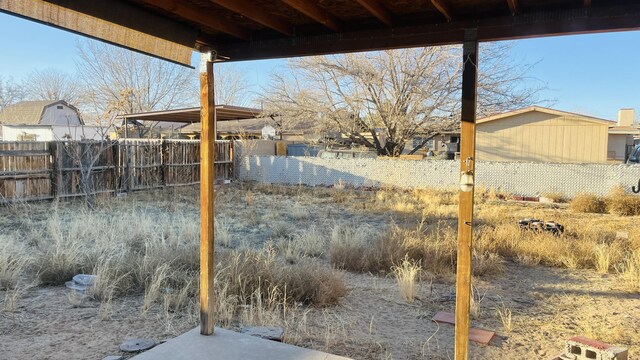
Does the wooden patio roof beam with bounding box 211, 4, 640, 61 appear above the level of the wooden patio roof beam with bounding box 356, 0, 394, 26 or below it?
below

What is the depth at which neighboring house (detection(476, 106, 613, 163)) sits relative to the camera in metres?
16.7

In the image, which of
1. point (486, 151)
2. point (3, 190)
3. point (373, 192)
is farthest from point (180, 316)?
point (486, 151)

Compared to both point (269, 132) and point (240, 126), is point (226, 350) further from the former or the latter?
point (240, 126)

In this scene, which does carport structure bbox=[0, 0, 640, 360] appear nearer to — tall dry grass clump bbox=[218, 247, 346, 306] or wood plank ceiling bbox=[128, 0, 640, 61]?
wood plank ceiling bbox=[128, 0, 640, 61]

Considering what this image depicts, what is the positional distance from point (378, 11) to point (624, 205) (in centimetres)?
1146

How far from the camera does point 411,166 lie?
1594 centimetres

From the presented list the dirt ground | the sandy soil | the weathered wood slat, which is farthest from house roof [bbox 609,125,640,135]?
the weathered wood slat

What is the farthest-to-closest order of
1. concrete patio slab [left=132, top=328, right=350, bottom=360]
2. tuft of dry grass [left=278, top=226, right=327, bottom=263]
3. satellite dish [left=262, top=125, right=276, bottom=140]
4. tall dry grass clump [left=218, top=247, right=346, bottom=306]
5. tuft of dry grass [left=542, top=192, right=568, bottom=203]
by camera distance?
satellite dish [left=262, top=125, right=276, bottom=140]
tuft of dry grass [left=542, top=192, right=568, bottom=203]
tuft of dry grass [left=278, top=226, right=327, bottom=263]
tall dry grass clump [left=218, top=247, right=346, bottom=306]
concrete patio slab [left=132, top=328, right=350, bottom=360]

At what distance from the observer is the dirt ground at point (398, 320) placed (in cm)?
379

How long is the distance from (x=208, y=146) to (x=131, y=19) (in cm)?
100

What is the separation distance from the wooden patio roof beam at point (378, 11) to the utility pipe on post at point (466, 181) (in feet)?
1.70

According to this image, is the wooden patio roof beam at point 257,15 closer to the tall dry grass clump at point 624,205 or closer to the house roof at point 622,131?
the tall dry grass clump at point 624,205

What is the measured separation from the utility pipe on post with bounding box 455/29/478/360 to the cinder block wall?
12812mm

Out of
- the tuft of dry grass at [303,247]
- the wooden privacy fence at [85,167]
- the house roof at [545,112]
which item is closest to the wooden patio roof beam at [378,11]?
the tuft of dry grass at [303,247]
